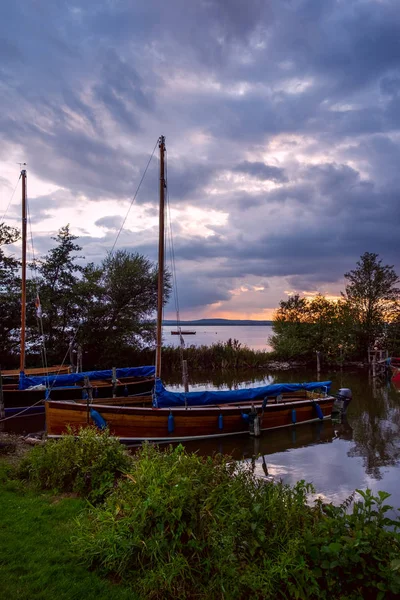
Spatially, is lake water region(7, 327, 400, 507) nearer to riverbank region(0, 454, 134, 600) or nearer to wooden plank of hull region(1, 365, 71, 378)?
riverbank region(0, 454, 134, 600)

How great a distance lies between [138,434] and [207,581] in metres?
10.6

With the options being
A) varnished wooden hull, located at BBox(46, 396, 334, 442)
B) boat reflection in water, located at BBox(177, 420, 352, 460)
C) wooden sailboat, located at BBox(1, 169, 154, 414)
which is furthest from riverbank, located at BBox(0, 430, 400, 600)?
wooden sailboat, located at BBox(1, 169, 154, 414)

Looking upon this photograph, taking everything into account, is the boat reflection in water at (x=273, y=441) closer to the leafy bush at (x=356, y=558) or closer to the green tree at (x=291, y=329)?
the leafy bush at (x=356, y=558)

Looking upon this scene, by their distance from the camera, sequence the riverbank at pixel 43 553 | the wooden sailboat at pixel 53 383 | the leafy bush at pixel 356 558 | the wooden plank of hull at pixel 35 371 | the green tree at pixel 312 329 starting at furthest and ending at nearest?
the green tree at pixel 312 329, the wooden plank of hull at pixel 35 371, the wooden sailboat at pixel 53 383, the riverbank at pixel 43 553, the leafy bush at pixel 356 558

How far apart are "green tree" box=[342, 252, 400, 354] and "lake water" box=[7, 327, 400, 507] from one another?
63.9 feet

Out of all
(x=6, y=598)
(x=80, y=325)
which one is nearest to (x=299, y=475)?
(x=6, y=598)

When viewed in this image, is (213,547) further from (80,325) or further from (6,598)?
(80,325)

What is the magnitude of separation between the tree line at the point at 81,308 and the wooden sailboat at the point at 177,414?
17.0m

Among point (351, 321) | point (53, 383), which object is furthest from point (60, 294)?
point (351, 321)

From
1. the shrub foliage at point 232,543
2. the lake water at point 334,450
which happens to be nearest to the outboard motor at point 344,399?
the lake water at point 334,450

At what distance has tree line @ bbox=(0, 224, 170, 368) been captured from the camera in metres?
30.4

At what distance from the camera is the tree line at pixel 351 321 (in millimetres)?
40969

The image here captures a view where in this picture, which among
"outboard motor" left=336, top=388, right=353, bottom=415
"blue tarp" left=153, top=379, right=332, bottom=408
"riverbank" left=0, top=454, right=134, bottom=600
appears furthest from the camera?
"outboard motor" left=336, top=388, right=353, bottom=415

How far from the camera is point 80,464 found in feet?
22.4
